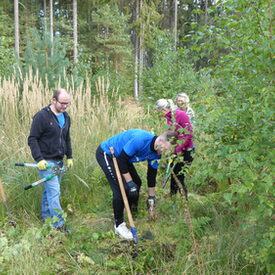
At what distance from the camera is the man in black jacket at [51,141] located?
3.48 m

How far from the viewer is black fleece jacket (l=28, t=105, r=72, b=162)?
3.48 metres

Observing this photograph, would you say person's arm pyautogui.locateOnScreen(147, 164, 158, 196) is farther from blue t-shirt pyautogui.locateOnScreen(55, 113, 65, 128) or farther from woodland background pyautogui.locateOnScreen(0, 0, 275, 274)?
blue t-shirt pyautogui.locateOnScreen(55, 113, 65, 128)

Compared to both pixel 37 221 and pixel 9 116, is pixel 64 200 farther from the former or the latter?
pixel 9 116

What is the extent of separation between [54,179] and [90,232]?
2.46 ft

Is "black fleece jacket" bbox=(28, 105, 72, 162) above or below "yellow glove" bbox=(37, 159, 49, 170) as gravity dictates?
above

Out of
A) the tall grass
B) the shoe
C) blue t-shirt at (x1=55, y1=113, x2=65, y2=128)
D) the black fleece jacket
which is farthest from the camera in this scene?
blue t-shirt at (x1=55, y1=113, x2=65, y2=128)

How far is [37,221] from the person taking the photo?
12.1ft

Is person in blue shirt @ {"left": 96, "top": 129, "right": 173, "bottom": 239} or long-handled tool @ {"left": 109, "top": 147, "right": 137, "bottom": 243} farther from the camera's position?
person in blue shirt @ {"left": 96, "top": 129, "right": 173, "bottom": 239}

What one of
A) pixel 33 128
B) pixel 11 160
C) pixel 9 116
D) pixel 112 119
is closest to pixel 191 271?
pixel 33 128

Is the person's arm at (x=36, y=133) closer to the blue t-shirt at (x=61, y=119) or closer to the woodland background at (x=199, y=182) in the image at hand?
the blue t-shirt at (x=61, y=119)

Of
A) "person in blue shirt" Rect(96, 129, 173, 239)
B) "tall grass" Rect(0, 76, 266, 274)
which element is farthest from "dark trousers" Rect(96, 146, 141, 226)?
"tall grass" Rect(0, 76, 266, 274)

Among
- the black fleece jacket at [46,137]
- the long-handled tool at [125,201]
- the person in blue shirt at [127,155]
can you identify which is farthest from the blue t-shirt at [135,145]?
the black fleece jacket at [46,137]

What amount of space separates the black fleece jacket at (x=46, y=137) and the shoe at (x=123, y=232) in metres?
1.13

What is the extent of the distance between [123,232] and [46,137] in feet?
4.66
